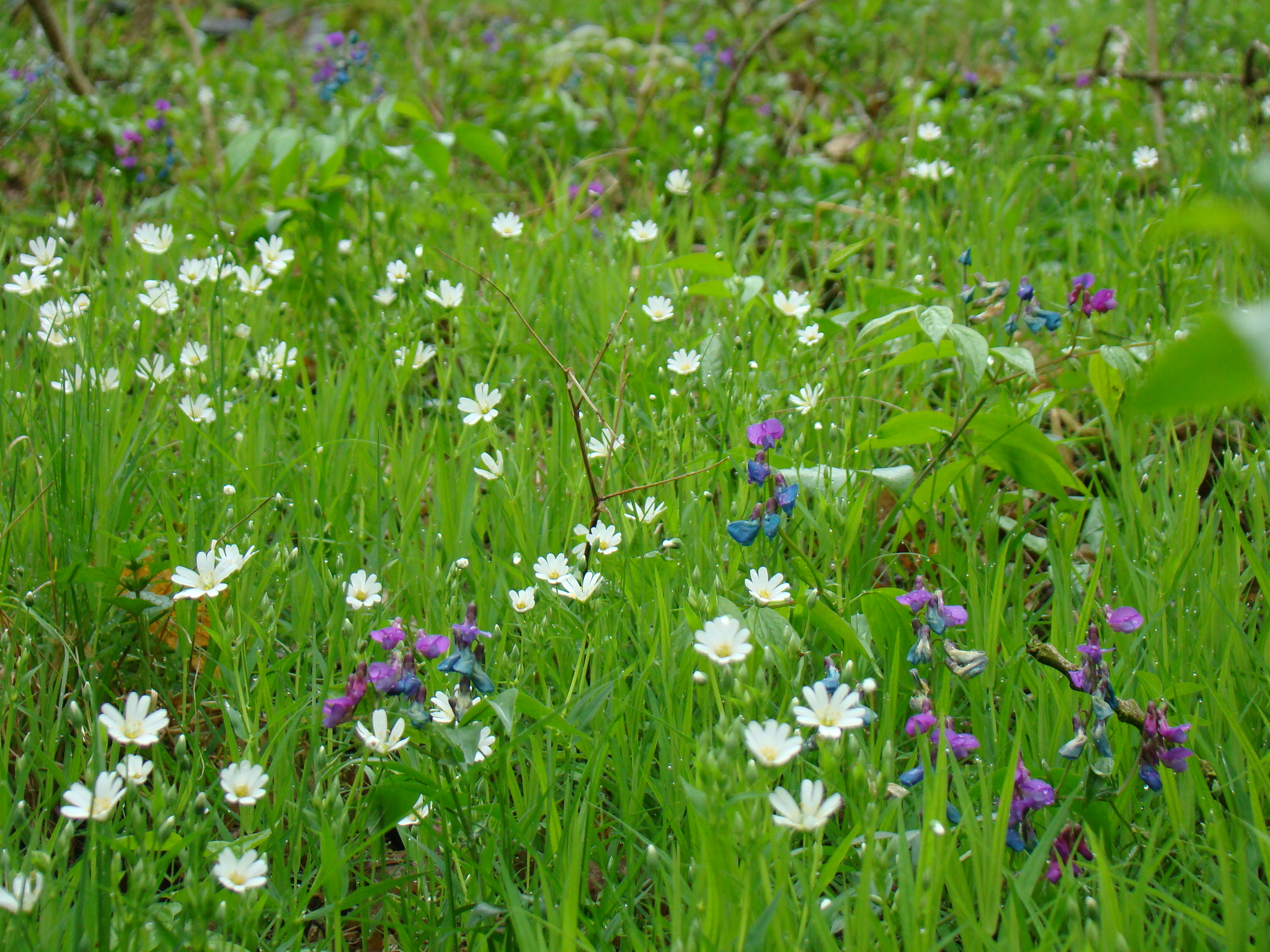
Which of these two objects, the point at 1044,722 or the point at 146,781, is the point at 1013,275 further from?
the point at 146,781

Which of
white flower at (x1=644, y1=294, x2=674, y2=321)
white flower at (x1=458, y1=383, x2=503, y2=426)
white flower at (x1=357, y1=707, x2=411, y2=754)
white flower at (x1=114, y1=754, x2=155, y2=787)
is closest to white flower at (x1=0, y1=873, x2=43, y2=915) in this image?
white flower at (x1=114, y1=754, x2=155, y2=787)

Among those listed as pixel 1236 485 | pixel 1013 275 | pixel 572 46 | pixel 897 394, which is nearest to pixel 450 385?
pixel 897 394

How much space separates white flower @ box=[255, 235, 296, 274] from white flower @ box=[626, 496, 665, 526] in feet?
4.04

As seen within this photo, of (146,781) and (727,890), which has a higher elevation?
(727,890)

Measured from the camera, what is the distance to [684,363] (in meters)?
2.06

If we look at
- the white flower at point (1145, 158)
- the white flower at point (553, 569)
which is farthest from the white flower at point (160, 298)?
the white flower at point (1145, 158)

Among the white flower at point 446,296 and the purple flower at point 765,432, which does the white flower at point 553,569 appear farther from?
the white flower at point 446,296

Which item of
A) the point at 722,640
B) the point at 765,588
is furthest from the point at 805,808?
the point at 765,588

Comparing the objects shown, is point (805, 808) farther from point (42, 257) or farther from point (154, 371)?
point (42, 257)

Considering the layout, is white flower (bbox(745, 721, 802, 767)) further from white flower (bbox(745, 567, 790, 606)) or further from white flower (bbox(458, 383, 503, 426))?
white flower (bbox(458, 383, 503, 426))

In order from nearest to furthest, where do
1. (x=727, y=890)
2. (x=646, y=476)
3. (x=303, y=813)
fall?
(x=727, y=890), (x=303, y=813), (x=646, y=476)

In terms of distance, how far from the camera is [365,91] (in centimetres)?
476

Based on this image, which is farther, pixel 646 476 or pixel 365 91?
pixel 365 91

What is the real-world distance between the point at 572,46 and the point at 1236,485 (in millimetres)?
3599
